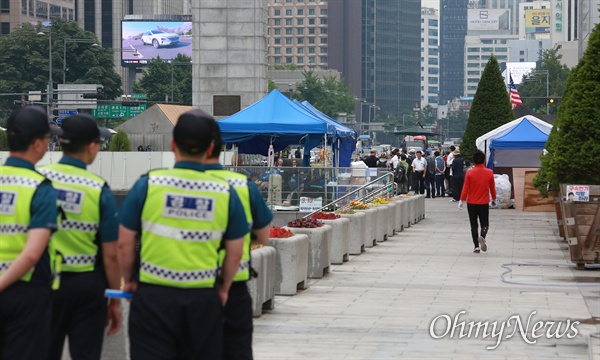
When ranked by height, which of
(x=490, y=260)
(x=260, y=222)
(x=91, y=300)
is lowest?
(x=490, y=260)

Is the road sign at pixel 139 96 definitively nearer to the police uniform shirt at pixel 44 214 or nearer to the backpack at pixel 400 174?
the backpack at pixel 400 174

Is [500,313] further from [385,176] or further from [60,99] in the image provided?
[60,99]

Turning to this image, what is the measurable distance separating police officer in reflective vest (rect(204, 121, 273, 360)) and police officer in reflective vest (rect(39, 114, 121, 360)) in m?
0.65

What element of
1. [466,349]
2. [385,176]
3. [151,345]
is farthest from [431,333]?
[385,176]

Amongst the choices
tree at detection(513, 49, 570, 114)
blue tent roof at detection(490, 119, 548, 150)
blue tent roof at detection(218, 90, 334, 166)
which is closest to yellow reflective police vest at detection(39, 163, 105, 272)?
blue tent roof at detection(218, 90, 334, 166)

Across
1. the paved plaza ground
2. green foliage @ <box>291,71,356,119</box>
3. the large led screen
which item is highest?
the large led screen

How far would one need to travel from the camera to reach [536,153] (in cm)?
4062

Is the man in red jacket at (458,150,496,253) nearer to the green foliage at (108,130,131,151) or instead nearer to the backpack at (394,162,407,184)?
the backpack at (394,162,407,184)

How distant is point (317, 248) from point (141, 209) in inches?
418

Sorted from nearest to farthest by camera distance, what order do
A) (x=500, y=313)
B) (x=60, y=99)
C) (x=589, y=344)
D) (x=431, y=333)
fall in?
(x=589, y=344) < (x=431, y=333) < (x=500, y=313) < (x=60, y=99)

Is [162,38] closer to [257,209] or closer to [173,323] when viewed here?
[257,209]

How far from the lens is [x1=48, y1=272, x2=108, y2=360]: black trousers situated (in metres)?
6.50

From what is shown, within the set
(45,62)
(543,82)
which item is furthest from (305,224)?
(543,82)

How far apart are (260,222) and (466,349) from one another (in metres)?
4.61
